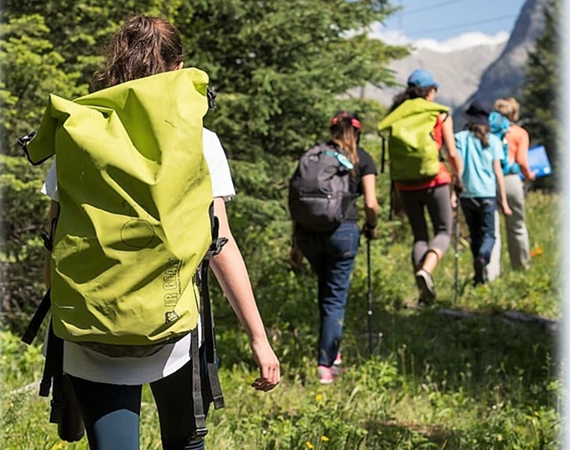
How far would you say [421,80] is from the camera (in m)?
7.04

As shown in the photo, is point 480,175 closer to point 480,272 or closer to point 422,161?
point 480,272

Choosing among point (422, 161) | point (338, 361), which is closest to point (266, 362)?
point (338, 361)

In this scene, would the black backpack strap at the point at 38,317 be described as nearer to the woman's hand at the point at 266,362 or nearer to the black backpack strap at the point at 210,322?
the black backpack strap at the point at 210,322

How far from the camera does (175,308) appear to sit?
245 cm

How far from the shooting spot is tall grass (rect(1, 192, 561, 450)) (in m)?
4.31

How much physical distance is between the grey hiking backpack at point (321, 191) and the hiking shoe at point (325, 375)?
37.7 inches

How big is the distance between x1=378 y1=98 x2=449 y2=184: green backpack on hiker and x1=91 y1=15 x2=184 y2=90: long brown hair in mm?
4392

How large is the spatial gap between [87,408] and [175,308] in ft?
1.35

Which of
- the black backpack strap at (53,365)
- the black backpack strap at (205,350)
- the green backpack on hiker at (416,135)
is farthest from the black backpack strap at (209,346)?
the green backpack on hiker at (416,135)

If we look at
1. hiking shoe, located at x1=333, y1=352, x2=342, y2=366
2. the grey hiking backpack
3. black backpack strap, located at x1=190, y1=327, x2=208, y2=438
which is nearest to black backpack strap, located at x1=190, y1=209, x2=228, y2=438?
black backpack strap, located at x1=190, y1=327, x2=208, y2=438

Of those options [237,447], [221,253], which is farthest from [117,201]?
[237,447]

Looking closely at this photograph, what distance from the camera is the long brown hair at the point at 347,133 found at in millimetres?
5906

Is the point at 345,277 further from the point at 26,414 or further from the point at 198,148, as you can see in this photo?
the point at 198,148

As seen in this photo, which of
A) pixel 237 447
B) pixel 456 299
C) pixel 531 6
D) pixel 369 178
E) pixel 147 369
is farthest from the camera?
pixel 531 6
